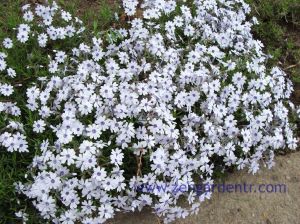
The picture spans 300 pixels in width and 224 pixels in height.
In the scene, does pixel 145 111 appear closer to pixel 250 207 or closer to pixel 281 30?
pixel 250 207

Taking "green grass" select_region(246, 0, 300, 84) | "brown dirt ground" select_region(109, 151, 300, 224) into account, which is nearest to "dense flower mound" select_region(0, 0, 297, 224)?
"brown dirt ground" select_region(109, 151, 300, 224)

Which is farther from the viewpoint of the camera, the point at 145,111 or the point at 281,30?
the point at 281,30

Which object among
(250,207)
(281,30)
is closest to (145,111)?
(250,207)

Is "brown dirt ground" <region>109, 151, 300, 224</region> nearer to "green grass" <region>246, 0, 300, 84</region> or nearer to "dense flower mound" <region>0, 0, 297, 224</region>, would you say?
"dense flower mound" <region>0, 0, 297, 224</region>

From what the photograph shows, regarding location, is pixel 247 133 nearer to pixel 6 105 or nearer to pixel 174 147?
pixel 174 147

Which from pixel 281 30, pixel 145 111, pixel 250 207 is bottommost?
pixel 250 207

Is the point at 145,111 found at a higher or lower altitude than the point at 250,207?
higher

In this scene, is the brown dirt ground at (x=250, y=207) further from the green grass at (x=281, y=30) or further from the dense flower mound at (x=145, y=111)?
the green grass at (x=281, y=30)
